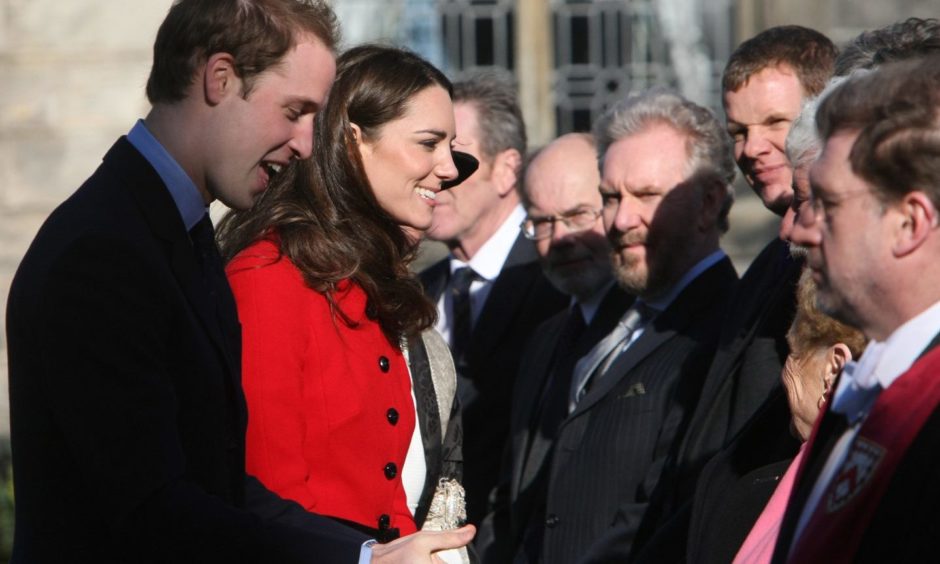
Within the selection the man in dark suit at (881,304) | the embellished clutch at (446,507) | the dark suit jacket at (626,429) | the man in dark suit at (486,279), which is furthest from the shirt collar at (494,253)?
the man in dark suit at (881,304)

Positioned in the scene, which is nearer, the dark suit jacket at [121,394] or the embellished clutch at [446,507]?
the dark suit jacket at [121,394]

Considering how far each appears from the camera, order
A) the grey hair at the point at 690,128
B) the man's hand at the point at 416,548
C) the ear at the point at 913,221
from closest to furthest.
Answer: the ear at the point at 913,221
the man's hand at the point at 416,548
the grey hair at the point at 690,128

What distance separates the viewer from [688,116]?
496 cm

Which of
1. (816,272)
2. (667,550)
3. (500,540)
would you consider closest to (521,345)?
(500,540)

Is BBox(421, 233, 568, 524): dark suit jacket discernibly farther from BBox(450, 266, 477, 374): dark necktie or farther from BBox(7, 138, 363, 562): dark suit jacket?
BBox(7, 138, 363, 562): dark suit jacket

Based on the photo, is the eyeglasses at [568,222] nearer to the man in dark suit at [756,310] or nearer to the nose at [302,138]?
the man in dark suit at [756,310]

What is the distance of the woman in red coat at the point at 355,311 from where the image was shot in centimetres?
326

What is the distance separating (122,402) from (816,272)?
42.1 inches

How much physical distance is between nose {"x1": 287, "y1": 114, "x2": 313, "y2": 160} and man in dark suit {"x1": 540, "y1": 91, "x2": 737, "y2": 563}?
5.37ft

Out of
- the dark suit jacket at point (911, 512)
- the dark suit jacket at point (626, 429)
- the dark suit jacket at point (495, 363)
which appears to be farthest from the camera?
the dark suit jacket at point (495, 363)

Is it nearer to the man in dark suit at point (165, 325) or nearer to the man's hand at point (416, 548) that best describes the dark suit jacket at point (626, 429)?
the man's hand at point (416, 548)

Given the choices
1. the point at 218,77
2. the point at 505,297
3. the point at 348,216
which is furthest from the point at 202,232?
the point at 505,297

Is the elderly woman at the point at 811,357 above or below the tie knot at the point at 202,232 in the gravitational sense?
below

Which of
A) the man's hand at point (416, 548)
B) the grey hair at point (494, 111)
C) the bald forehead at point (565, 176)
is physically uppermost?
the grey hair at point (494, 111)
